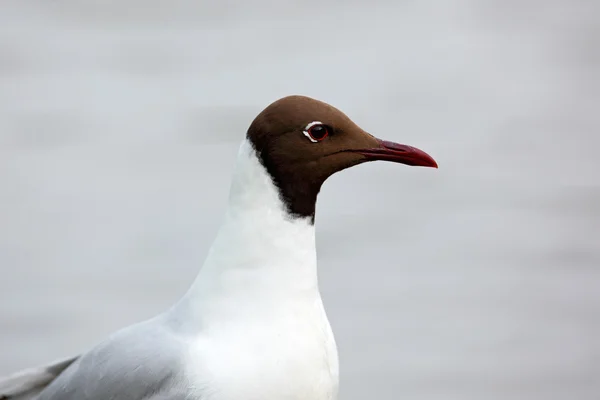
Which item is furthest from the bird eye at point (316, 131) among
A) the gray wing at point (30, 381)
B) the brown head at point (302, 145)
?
the gray wing at point (30, 381)

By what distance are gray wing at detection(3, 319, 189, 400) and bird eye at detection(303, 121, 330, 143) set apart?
1.96 ft

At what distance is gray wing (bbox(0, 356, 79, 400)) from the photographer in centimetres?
357

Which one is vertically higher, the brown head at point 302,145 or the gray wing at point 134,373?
the brown head at point 302,145

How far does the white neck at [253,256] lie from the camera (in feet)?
11.3

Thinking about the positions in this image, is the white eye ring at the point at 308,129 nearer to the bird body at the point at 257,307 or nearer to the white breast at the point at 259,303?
the bird body at the point at 257,307

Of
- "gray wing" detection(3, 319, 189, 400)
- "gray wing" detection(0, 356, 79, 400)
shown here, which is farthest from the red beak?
"gray wing" detection(0, 356, 79, 400)

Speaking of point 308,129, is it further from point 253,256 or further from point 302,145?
point 253,256

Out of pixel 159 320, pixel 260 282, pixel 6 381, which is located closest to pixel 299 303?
pixel 260 282

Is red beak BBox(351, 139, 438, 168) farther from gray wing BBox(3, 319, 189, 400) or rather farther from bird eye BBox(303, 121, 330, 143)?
gray wing BBox(3, 319, 189, 400)

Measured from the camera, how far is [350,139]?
11.6 ft

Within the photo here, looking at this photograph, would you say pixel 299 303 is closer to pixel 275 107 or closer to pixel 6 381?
pixel 275 107

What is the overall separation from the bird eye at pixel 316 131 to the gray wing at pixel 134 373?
598mm

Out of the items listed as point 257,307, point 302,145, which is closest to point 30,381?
point 257,307

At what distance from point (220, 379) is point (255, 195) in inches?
18.1
